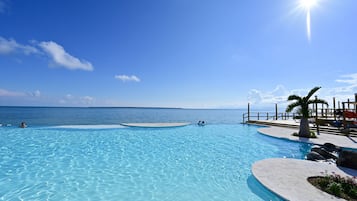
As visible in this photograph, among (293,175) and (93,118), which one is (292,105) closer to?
(293,175)

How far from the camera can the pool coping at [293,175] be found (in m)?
4.18

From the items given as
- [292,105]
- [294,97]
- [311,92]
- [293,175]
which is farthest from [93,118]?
[293,175]

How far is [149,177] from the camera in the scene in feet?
19.8

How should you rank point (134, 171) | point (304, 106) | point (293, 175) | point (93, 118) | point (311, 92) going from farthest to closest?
point (93, 118) < point (304, 106) < point (311, 92) < point (134, 171) < point (293, 175)

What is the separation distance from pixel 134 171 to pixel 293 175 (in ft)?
16.7

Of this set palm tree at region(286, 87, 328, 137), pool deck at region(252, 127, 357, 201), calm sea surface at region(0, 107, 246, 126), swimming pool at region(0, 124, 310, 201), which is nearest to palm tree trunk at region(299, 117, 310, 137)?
palm tree at region(286, 87, 328, 137)

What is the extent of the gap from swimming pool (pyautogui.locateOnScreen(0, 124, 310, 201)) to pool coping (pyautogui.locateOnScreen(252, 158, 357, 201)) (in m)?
0.28

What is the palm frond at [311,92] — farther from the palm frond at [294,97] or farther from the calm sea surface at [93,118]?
the calm sea surface at [93,118]

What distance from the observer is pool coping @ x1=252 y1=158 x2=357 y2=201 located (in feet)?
13.7

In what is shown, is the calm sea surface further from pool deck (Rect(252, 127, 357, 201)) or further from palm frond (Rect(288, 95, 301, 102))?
pool deck (Rect(252, 127, 357, 201))

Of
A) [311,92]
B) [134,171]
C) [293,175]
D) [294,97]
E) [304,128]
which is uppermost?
[311,92]

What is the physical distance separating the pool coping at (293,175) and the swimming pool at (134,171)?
28 cm

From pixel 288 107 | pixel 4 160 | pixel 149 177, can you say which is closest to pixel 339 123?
pixel 288 107

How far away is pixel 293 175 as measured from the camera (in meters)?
5.27
